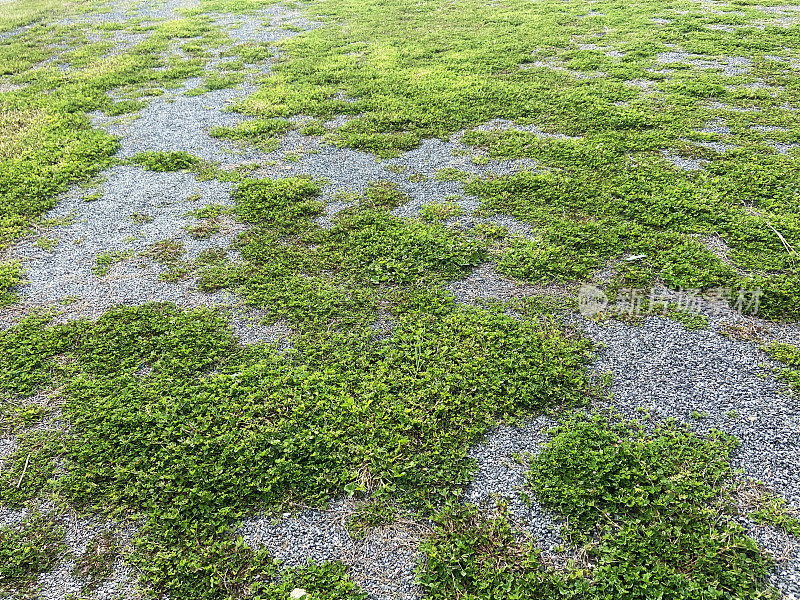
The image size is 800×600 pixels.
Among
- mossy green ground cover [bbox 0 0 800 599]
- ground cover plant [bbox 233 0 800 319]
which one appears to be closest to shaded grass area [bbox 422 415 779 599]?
mossy green ground cover [bbox 0 0 800 599]

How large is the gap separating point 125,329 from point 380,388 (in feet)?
8.11

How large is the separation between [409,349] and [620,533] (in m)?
2.08

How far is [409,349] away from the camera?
4492mm

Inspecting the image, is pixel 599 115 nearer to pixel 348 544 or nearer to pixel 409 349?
pixel 409 349

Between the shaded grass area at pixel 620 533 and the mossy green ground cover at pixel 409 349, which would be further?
the mossy green ground cover at pixel 409 349

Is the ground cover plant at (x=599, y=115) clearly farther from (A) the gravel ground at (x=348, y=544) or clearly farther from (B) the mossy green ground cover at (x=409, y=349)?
(A) the gravel ground at (x=348, y=544)

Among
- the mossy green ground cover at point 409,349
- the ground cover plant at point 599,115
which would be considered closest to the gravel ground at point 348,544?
the mossy green ground cover at point 409,349

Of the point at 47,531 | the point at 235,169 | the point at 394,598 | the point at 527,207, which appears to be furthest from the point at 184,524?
the point at 235,169

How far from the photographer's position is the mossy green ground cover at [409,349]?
314cm

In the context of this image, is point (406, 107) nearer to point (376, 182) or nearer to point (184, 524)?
point (376, 182)

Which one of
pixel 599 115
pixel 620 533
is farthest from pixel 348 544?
pixel 599 115

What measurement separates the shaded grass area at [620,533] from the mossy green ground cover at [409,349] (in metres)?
0.01

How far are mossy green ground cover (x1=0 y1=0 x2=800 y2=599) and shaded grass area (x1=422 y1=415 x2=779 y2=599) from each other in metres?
0.01

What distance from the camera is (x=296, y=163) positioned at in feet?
25.1
